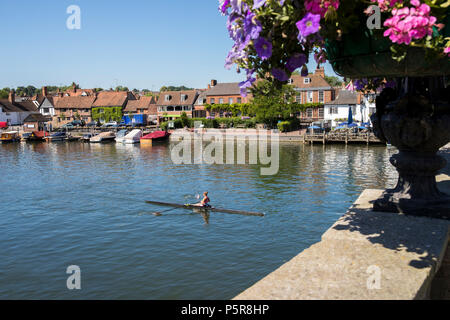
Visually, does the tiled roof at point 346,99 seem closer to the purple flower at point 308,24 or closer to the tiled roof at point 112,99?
the tiled roof at point 112,99

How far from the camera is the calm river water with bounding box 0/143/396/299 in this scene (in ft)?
41.3

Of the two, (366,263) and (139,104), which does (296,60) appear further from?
(139,104)

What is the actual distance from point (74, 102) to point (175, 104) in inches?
1367

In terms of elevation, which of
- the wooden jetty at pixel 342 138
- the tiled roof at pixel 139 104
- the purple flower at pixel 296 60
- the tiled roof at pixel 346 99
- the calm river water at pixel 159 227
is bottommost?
the calm river water at pixel 159 227

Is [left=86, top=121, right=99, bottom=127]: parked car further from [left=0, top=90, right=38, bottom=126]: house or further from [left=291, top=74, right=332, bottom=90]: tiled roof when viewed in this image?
[left=291, top=74, right=332, bottom=90]: tiled roof

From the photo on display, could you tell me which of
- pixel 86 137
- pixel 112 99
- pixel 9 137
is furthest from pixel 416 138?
pixel 112 99

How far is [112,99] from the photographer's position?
105000mm

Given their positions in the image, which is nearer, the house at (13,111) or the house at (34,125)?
the house at (34,125)

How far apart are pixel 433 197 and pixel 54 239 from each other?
16231 mm

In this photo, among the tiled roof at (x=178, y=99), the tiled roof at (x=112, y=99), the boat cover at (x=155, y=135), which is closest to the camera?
the boat cover at (x=155, y=135)

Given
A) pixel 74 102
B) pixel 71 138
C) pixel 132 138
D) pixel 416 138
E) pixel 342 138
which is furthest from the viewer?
pixel 74 102

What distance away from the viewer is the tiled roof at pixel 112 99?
339 feet

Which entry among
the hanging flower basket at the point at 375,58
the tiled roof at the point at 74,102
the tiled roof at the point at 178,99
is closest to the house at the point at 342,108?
the tiled roof at the point at 178,99

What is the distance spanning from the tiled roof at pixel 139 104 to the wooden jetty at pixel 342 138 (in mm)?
56550
